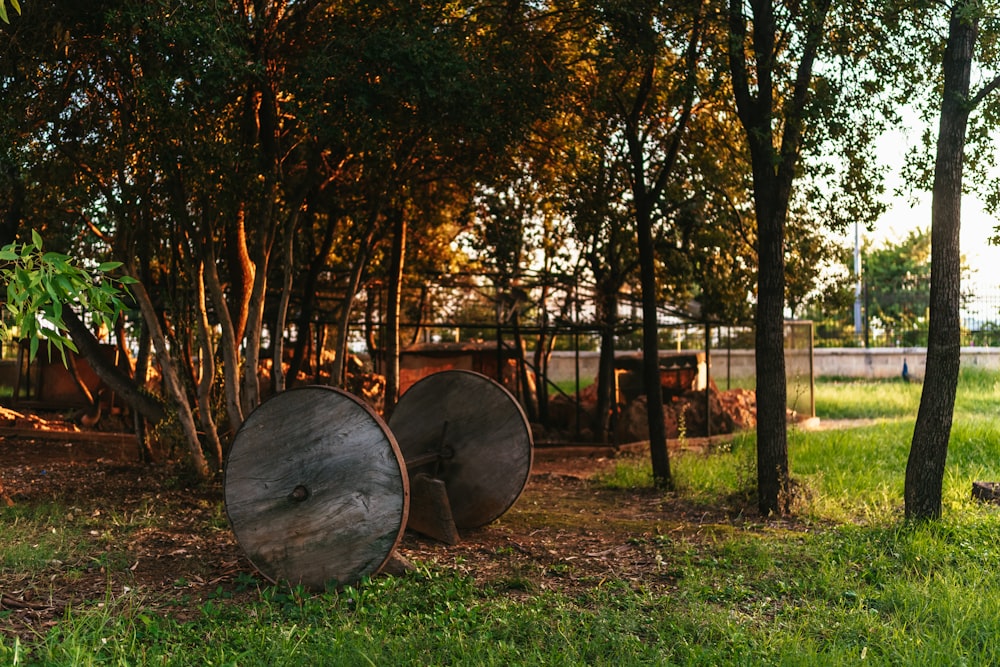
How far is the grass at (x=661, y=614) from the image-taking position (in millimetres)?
5090

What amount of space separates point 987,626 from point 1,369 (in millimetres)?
20885

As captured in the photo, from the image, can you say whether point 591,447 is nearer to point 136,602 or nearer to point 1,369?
point 136,602

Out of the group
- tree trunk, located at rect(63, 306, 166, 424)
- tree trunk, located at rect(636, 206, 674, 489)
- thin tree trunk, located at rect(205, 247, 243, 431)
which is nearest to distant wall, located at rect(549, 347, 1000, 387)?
tree trunk, located at rect(636, 206, 674, 489)

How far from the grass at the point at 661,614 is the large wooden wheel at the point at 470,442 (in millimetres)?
1294

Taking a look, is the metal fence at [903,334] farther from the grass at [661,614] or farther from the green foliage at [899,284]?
the grass at [661,614]

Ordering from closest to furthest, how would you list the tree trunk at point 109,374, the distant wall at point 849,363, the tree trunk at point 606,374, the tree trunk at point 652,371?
the tree trunk at point 109,374 < the tree trunk at point 652,371 < the tree trunk at point 606,374 < the distant wall at point 849,363

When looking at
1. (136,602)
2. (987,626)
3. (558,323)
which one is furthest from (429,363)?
(987,626)

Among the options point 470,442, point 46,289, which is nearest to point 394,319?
point 470,442

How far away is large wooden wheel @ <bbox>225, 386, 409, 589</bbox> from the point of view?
6.29m

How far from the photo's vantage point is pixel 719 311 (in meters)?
15.4

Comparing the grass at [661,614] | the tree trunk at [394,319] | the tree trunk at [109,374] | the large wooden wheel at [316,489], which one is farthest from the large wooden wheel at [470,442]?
the tree trunk at [394,319]

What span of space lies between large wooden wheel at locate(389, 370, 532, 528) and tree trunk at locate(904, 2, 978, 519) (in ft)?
10.7

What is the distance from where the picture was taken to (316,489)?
6438 millimetres

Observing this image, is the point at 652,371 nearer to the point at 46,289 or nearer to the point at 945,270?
the point at 945,270
